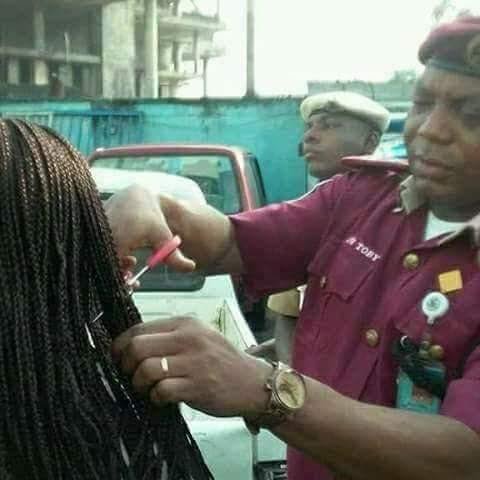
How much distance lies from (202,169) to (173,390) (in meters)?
5.11

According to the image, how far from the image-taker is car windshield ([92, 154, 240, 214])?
6129 millimetres

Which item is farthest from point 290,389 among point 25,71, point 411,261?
point 25,71

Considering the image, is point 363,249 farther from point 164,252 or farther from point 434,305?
point 164,252

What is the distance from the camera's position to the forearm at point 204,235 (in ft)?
5.69

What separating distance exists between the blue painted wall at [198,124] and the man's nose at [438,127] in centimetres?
973

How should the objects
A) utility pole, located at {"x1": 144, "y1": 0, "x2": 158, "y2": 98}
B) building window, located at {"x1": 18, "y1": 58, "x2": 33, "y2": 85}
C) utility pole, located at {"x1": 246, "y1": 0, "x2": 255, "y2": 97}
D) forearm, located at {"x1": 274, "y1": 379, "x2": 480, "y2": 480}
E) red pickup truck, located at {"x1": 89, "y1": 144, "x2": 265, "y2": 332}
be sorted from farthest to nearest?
utility pole, located at {"x1": 144, "y1": 0, "x2": 158, "y2": 98}, building window, located at {"x1": 18, "y1": 58, "x2": 33, "y2": 85}, utility pole, located at {"x1": 246, "y1": 0, "x2": 255, "y2": 97}, red pickup truck, located at {"x1": 89, "y1": 144, "x2": 265, "y2": 332}, forearm, located at {"x1": 274, "y1": 379, "x2": 480, "y2": 480}

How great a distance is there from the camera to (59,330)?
3.99ft

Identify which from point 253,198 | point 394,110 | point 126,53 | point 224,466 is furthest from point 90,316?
point 126,53

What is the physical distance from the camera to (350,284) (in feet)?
5.45

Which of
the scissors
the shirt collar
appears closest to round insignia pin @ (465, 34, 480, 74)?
the shirt collar

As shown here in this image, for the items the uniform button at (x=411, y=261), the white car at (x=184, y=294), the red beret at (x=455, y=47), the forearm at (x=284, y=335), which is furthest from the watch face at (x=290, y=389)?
the forearm at (x=284, y=335)

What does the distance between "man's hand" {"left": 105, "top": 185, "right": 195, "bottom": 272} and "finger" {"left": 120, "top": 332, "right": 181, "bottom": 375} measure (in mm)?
213

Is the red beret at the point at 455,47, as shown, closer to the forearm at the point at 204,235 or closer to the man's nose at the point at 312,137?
the forearm at the point at 204,235

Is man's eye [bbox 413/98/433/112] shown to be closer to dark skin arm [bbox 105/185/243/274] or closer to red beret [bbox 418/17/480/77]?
red beret [bbox 418/17/480/77]
